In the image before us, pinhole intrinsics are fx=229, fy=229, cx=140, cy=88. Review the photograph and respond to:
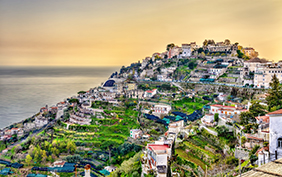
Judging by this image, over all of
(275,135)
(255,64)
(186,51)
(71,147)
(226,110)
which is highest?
(186,51)

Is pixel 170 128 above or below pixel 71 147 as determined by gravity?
above

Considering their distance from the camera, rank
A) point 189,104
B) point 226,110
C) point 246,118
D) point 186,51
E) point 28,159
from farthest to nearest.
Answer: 1. point 186,51
2. point 189,104
3. point 28,159
4. point 226,110
5. point 246,118

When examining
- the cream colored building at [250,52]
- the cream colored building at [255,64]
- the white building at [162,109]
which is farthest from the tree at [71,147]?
the cream colored building at [250,52]

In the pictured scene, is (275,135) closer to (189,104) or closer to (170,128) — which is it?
(170,128)

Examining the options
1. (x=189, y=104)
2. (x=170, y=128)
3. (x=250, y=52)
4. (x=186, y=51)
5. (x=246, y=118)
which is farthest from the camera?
(x=186, y=51)

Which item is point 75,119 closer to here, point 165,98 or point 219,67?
point 165,98

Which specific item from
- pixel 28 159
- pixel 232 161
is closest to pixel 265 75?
pixel 232 161

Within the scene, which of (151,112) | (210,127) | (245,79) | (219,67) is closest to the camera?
(210,127)

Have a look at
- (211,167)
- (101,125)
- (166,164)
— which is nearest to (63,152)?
(101,125)
